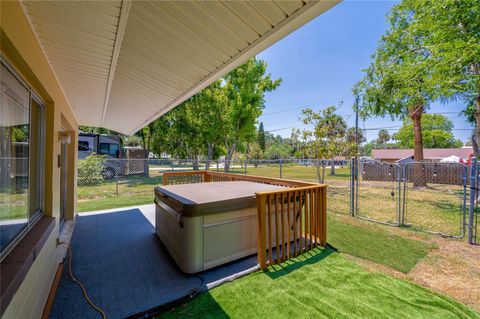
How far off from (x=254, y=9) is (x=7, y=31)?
1445 millimetres

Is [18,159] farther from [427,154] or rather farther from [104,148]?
[427,154]

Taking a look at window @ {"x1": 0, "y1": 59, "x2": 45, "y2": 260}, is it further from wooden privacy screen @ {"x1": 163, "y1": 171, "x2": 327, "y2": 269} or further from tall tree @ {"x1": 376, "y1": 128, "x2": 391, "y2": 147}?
tall tree @ {"x1": 376, "y1": 128, "x2": 391, "y2": 147}

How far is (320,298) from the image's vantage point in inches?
89.3

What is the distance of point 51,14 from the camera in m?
1.64

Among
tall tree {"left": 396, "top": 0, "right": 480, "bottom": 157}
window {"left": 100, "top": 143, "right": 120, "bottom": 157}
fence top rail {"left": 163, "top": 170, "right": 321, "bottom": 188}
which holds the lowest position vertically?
fence top rail {"left": 163, "top": 170, "right": 321, "bottom": 188}

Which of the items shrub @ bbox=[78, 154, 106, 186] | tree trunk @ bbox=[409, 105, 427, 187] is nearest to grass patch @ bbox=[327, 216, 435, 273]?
tree trunk @ bbox=[409, 105, 427, 187]

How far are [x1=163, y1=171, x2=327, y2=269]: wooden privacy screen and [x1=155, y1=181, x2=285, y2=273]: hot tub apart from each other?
25 centimetres

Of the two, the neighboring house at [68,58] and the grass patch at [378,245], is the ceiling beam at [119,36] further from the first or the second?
the grass patch at [378,245]

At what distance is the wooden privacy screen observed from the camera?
2.89m

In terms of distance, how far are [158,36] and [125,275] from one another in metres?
2.64

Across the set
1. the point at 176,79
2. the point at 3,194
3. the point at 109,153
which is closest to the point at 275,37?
the point at 176,79

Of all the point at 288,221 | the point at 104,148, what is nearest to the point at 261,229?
the point at 288,221

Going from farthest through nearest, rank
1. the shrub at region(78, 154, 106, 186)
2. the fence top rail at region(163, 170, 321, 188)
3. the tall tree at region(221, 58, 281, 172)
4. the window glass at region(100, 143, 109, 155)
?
the tall tree at region(221, 58, 281, 172) < the window glass at region(100, 143, 109, 155) < the shrub at region(78, 154, 106, 186) < the fence top rail at region(163, 170, 321, 188)

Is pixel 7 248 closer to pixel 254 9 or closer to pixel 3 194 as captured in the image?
pixel 3 194
